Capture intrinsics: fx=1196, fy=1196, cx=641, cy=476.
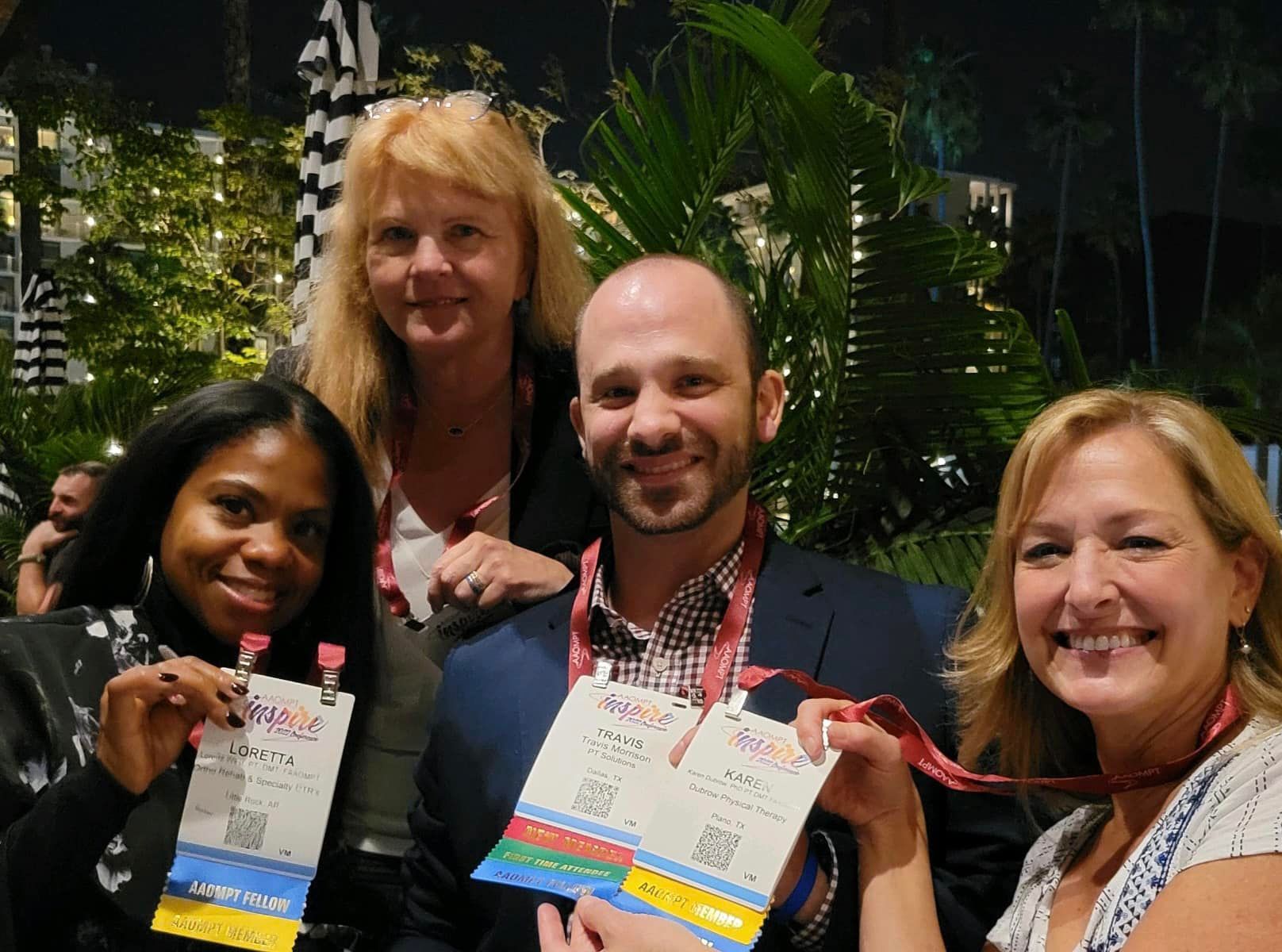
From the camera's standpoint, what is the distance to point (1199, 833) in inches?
52.6

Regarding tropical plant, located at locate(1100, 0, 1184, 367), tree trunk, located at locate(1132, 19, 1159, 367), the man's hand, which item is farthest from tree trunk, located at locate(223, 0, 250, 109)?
tree trunk, located at locate(1132, 19, 1159, 367)

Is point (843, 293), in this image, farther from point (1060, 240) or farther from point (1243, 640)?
point (1060, 240)

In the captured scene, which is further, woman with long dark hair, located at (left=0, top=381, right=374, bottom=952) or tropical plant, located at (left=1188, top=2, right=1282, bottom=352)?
tropical plant, located at (left=1188, top=2, right=1282, bottom=352)

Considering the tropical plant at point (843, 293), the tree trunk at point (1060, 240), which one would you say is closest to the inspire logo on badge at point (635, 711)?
the tropical plant at point (843, 293)

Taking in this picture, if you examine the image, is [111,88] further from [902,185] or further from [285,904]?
[285,904]

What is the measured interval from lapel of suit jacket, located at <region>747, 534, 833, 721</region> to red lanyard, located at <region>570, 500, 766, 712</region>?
2 cm

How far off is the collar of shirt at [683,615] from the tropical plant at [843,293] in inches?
43.3

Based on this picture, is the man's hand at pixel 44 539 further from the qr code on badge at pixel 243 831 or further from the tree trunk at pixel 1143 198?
the tree trunk at pixel 1143 198

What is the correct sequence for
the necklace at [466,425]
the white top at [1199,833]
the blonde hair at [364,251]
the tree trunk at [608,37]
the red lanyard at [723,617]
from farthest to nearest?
the tree trunk at [608,37], the necklace at [466,425], the blonde hair at [364,251], the red lanyard at [723,617], the white top at [1199,833]

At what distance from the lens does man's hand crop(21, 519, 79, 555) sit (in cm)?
510

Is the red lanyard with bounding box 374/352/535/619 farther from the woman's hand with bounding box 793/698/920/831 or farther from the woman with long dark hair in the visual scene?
the woman's hand with bounding box 793/698/920/831

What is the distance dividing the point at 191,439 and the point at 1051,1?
28.1 feet

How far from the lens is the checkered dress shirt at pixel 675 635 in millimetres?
1892

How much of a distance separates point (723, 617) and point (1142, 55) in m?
7.95
